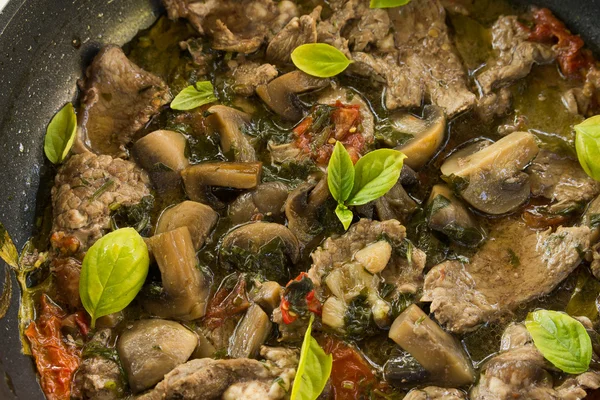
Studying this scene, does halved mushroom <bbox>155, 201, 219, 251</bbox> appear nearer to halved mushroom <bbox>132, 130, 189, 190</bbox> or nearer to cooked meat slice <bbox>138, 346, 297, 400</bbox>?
halved mushroom <bbox>132, 130, 189, 190</bbox>

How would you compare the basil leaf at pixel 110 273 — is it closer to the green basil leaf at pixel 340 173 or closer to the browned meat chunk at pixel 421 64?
the green basil leaf at pixel 340 173

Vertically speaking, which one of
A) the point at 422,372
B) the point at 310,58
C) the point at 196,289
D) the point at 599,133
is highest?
the point at 310,58

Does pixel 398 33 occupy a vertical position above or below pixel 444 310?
above

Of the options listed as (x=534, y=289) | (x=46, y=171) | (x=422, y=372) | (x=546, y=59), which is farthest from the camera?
(x=546, y=59)

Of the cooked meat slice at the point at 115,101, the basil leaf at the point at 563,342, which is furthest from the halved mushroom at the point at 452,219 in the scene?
the cooked meat slice at the point at 115,101

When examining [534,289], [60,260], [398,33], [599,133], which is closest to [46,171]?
[60,260]

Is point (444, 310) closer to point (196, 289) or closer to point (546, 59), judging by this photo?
point (196, 289)

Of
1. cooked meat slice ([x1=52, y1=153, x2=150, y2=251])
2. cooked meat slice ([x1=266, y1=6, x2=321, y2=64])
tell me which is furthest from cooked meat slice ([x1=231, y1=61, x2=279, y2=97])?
cooked meat slice ([x1=52, y1=153, x2=150, y2=251])

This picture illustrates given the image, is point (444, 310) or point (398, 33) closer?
point (444, 310)
